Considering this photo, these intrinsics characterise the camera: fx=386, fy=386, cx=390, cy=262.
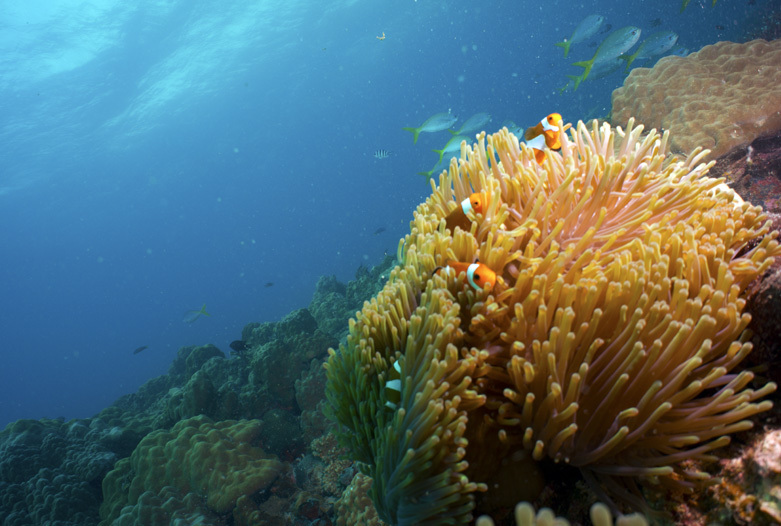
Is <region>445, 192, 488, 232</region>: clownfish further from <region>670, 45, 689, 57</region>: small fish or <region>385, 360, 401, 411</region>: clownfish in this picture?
<region>670, 45, 689, 57</region>: small fish

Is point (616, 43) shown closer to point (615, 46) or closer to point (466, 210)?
point (615, 46)

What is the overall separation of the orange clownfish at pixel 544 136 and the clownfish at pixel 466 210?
25.1 inches

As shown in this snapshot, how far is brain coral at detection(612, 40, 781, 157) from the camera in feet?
14.7

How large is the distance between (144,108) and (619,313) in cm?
5710

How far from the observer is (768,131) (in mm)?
4445

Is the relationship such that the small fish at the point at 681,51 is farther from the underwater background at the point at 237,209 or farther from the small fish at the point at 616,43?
the small fish at the point at 616,43

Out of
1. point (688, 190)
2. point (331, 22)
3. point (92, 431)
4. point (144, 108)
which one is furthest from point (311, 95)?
point (688, 190)

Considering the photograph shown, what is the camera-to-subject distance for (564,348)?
1.46 m

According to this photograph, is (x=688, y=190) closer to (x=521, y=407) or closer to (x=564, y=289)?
(x=564, y=289)

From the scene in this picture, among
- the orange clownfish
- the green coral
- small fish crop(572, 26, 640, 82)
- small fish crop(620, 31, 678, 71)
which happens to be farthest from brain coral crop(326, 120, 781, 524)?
small fish crop(620, 31, 678, 71)

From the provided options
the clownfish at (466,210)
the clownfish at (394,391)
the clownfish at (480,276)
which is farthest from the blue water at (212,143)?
the clownfish at (394,391)

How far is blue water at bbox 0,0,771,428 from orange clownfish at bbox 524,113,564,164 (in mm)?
17496

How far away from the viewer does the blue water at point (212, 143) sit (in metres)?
36.8

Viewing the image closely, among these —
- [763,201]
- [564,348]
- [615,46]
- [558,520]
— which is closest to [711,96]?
[763,201]
